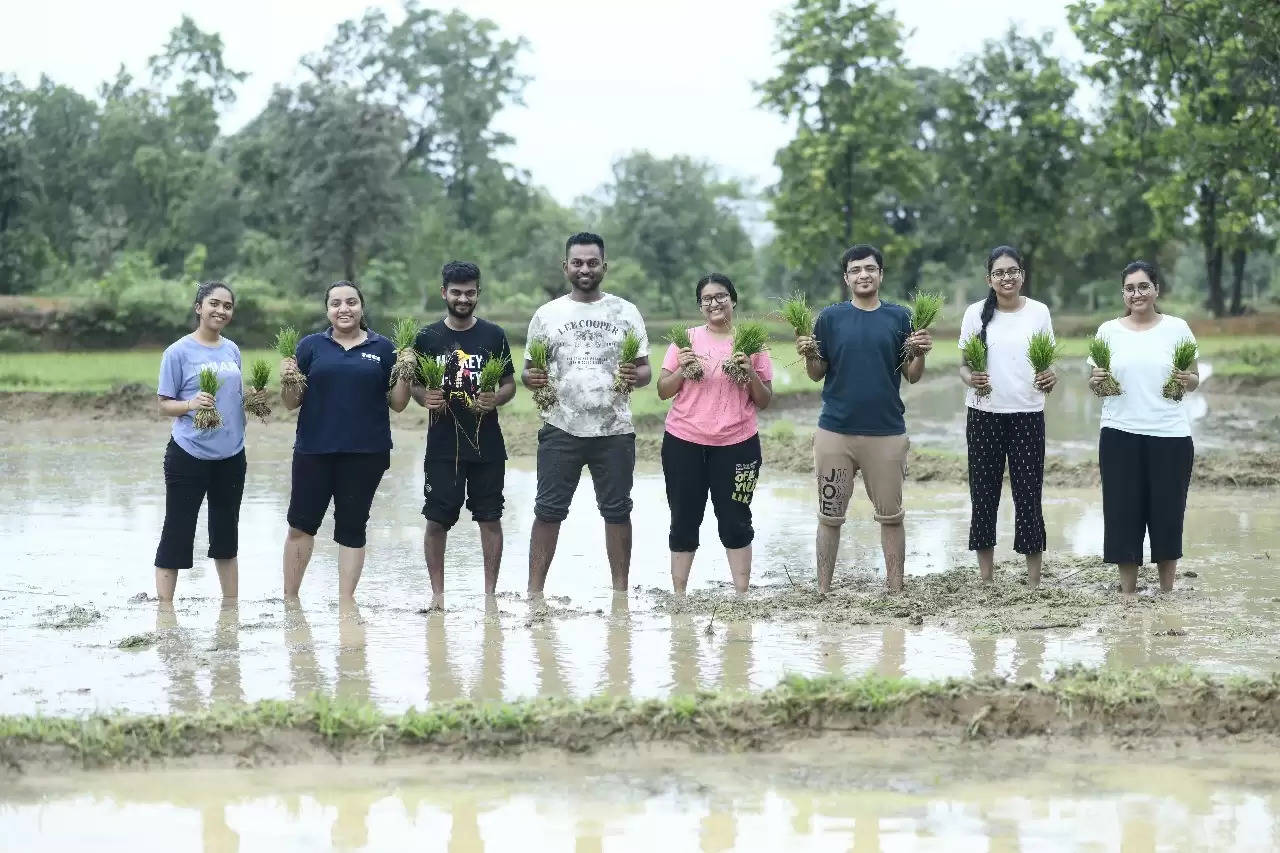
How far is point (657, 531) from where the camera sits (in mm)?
11711

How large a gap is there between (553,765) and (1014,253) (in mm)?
4541

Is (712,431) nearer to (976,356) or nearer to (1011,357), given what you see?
(976,356)

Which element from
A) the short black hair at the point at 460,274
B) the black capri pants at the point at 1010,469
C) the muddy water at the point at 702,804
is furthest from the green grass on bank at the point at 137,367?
the muddy water at the point at 702,804

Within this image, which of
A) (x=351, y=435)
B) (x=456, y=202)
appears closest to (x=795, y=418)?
(x=351, y=435)

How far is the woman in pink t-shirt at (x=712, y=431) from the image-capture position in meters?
8.52

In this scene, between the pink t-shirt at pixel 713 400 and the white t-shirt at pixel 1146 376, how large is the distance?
198 cm

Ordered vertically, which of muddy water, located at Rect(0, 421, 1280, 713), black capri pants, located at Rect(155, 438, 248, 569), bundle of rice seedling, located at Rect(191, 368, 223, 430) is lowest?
muddy water, located at Rect(0, 421, 1280, 713)

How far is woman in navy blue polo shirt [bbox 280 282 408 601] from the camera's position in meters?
8.16

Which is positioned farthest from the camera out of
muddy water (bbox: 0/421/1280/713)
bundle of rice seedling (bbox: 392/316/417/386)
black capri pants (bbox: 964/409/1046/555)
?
black capri pants (bbox: 964/409/1046/555)

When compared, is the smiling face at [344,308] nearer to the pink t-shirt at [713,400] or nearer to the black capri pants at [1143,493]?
the pink t-shirt at [713,400]

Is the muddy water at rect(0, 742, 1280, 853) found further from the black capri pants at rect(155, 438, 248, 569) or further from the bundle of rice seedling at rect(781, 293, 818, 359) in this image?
the bundle of rice seedling at rect(781, 293, 818, 359)

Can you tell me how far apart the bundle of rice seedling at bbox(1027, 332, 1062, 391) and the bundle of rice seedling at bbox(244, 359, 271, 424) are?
4.19 meters

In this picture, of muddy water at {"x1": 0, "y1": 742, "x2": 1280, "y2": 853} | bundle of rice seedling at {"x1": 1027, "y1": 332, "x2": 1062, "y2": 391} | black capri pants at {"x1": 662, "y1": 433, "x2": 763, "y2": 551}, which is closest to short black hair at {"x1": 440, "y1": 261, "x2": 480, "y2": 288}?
black capri pants at {"x1": 662, "y1": 433, "x2": 763, "y2": 551}

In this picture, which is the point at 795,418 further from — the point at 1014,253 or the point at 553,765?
the point at 553,765
